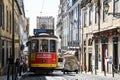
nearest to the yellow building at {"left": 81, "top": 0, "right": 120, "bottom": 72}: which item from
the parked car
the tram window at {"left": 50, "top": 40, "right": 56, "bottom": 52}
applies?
the parked car

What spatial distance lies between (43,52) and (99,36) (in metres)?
11.5

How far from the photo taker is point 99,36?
44875mm

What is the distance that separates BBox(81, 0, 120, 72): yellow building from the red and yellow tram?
521 centimetres

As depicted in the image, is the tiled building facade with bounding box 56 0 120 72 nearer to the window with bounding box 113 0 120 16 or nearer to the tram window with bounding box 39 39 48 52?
the window with bounding box 113 0 120 16

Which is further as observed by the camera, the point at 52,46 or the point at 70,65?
the point at 70,65

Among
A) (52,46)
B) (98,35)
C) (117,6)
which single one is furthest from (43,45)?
(98,35)

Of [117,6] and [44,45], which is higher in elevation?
[117,6]

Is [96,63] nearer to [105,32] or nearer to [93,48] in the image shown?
[93,48]

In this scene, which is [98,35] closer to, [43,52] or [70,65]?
[70,65]

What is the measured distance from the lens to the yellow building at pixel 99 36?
38.8m

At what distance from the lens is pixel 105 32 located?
41.8 m

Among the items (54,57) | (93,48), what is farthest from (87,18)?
(54,57)

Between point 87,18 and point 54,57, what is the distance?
63.8 ft

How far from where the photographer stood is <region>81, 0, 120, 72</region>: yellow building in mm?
38841
